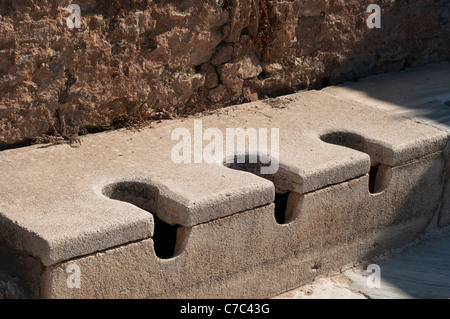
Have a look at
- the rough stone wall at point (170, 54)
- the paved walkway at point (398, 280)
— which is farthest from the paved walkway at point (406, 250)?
the rough stone wall at point (170, 54)

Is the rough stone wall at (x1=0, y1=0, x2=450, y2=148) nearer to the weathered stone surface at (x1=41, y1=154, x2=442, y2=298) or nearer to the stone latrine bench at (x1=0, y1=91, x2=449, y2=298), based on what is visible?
the stone latrine bench at (x1=0, y1=91, x2=449, y2=298)

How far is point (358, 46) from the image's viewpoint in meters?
5.59

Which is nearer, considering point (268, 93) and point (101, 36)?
point (101, 36)

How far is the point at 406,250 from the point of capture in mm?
4625

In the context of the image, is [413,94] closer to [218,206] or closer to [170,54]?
A: [170,54]

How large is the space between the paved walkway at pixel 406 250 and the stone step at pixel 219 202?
0.10m

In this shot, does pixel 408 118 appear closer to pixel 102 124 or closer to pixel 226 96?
pixel 226 96

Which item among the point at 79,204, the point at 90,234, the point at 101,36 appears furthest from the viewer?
the point at 101,36

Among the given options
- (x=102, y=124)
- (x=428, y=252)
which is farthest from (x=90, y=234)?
(x=428, y=252)

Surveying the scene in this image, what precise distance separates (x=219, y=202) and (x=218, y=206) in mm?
20

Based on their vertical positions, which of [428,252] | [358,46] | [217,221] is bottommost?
[428,252]

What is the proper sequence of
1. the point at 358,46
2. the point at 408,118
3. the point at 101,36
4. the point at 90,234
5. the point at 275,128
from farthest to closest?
the point at 358,46, the point at 408,118, the point at 275,128, the point at 101,36, the point at 90,234

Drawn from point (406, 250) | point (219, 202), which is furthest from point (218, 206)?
point (406, 250)

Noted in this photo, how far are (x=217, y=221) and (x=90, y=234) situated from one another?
0.69m
